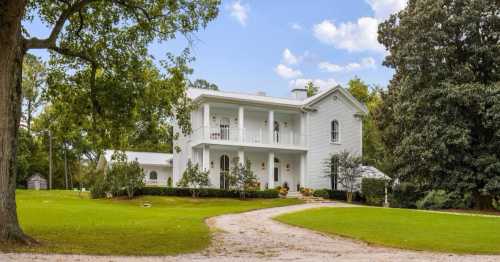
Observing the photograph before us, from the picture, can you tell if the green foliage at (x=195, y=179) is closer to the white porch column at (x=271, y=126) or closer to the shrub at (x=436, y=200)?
the white porch column at (x=271, y=126)

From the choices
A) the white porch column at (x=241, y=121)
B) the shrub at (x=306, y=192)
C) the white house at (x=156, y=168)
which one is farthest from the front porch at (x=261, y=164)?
the white house at (x=156, y=168)

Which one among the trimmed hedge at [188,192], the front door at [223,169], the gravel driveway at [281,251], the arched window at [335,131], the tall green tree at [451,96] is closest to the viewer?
the gravel driveway at [281,251]

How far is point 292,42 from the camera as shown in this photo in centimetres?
3222

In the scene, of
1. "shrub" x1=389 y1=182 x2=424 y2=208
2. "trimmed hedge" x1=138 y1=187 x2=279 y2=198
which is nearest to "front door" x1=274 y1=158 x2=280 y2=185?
"trimmed hedge" x1=138 y1=187 x2=279 y2=198

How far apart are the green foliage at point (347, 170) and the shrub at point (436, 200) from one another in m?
4.88

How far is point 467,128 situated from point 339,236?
1568cm

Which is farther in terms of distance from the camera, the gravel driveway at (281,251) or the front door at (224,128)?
the front door at (224,128)

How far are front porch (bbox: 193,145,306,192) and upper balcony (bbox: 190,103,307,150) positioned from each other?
73 centimetres

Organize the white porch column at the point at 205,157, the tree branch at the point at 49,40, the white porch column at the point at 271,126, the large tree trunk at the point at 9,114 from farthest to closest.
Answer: the white porch column at the point at 271,126 < the white porch column at the point at 205,157 < the tree branch at the point at 49,40 < the large tree trunk at the point at 9,114

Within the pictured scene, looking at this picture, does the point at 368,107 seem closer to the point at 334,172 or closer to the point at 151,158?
the point at 334,172

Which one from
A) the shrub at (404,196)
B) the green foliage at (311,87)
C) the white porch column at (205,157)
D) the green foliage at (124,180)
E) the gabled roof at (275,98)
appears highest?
the green foliage at (311,87)

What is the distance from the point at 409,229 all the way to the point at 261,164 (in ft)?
69.0

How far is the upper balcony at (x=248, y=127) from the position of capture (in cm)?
3412

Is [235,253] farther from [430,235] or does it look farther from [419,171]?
[419,171]
